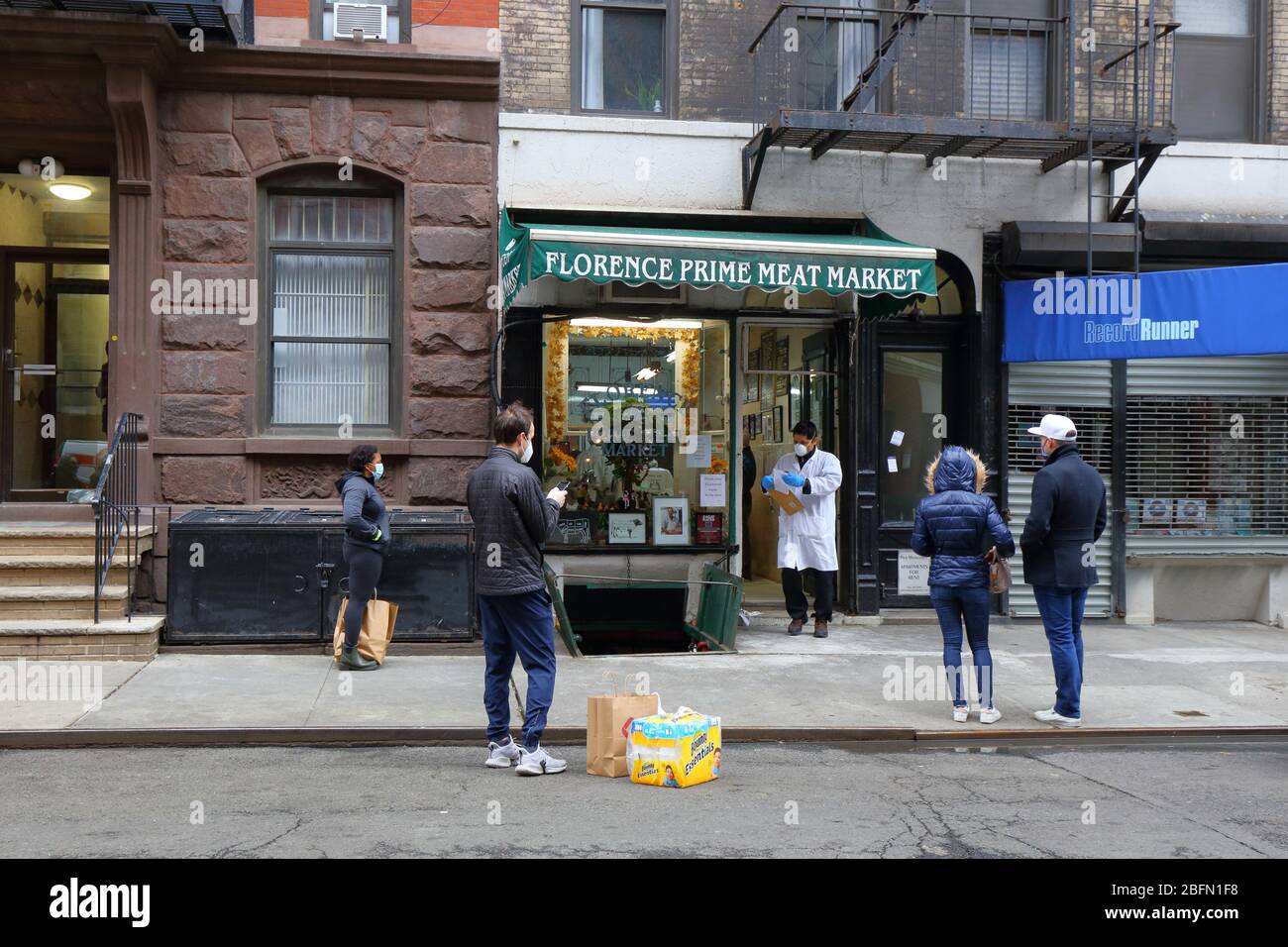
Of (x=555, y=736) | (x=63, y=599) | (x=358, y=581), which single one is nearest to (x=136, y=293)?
(x=63, y=599)

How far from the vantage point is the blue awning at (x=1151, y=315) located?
38.2 feet

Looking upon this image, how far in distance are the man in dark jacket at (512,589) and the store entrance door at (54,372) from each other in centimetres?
649

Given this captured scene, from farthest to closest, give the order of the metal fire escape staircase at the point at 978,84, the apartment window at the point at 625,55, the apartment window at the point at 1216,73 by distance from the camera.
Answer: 1. the apartment window at the point at 1216,73
2. the apartment window at the point at 625,55
3. the metal fire escape staircase at the point at 978,84

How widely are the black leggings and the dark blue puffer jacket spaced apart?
4097 millimetres

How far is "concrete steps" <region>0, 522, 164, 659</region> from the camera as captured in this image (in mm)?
9562

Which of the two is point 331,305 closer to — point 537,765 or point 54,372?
point 54,372

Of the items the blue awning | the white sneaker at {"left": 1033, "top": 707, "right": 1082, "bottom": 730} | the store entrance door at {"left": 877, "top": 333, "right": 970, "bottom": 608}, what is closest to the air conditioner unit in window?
the store entrance door at {"left": 877, "top": 333, "right": 970, "bottom": 608}

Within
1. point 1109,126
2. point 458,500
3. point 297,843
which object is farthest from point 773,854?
point 1109,126

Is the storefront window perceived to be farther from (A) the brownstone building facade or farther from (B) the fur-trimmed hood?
(B) the fur-trimmed hood

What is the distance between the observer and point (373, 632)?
384 inches

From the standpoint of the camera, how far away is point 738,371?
1252 centimetres

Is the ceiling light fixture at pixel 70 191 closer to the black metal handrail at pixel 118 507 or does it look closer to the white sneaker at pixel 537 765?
the black metal handrail at pixel 118 507

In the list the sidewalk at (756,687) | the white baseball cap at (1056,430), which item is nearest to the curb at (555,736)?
the sidewalk at (756,687)

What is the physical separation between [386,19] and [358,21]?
1.00ft
